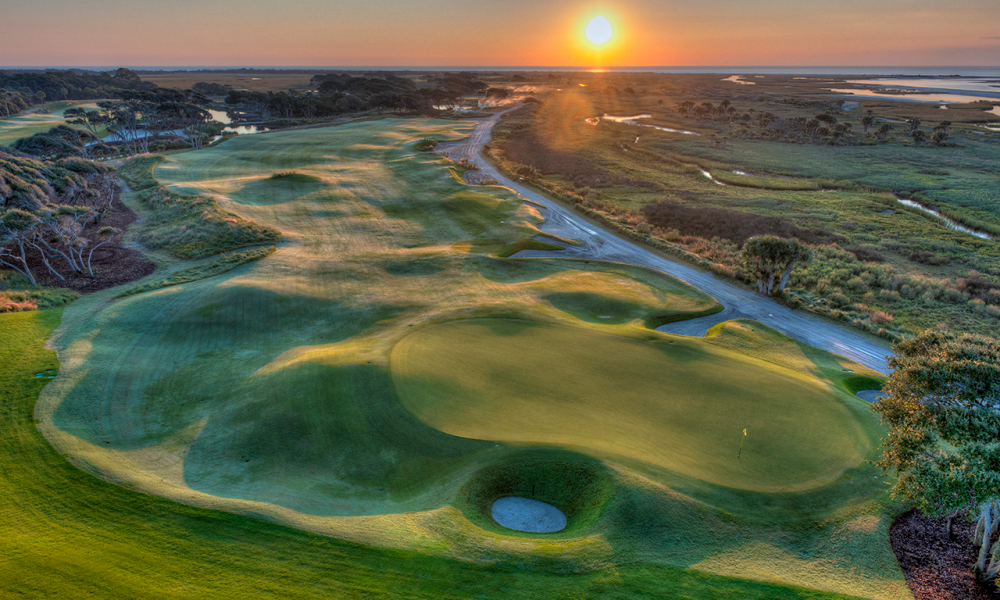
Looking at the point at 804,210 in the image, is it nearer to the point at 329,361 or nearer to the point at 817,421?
the point at 817,421

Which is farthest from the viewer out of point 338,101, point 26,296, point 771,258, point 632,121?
point 632,121

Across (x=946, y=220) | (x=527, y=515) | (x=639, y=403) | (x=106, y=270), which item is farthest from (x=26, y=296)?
(x=946, y=220)

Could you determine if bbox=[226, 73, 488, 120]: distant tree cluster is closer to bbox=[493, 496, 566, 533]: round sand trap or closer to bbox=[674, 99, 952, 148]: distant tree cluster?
bbox=[674, 99, 952, 148]: distant tree cluster

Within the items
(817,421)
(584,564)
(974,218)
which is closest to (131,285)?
(584,564)

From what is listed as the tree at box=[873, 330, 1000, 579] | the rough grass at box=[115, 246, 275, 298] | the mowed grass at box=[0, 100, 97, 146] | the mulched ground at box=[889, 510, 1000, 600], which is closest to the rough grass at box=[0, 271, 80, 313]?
the rough grass at box=[115, 246, 275, 298]

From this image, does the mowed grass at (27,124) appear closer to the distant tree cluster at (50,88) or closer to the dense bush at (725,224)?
the distant tree cluster at (50,88)

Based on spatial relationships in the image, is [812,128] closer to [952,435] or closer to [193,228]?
[952,435]
